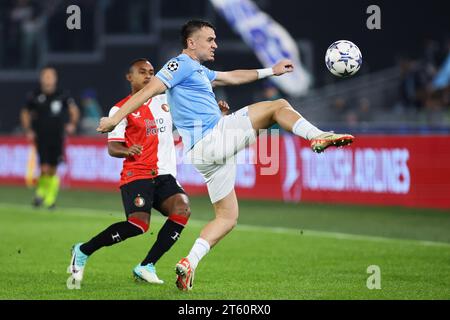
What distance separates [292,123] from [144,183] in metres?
1.84

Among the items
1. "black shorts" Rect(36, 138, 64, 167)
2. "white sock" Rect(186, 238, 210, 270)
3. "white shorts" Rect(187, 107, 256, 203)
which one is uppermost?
"black shorts" Rect(36, 138, 64, 167)

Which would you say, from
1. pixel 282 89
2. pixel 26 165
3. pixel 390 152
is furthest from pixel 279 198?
pixel 282 89

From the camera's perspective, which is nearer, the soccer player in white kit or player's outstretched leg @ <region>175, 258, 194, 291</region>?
the soccer player in white kit

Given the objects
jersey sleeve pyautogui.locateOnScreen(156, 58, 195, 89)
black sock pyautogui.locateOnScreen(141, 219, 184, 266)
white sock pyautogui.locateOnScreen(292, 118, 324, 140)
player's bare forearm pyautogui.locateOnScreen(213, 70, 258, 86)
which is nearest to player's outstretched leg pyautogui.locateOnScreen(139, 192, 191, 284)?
black sock pyautogui.locateOnScreen(141, 219, 184, 266)

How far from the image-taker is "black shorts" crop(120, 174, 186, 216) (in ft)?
32.1

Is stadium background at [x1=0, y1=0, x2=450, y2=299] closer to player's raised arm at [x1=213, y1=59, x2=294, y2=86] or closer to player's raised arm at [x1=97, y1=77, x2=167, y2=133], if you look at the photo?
player's raised arm at [x1=97, y1=77, x2=167, y2=133]

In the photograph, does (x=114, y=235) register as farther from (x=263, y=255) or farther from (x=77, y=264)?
(x=263, y=255)

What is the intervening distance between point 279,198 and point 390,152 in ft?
9.68

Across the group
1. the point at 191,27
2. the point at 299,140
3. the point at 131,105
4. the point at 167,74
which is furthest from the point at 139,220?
the point at 299,140

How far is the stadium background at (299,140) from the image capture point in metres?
13.3

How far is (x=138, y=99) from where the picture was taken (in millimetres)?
8734

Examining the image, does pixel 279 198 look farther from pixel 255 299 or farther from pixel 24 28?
pixel 24 28

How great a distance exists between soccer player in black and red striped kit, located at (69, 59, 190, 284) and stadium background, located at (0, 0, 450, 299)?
52 cm

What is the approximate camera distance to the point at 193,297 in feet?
29.0
